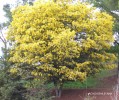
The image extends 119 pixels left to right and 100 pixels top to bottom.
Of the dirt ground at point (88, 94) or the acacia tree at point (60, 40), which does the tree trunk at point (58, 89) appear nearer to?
the acacia tree at point (60, 40)

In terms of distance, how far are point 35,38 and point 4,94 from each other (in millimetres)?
2208

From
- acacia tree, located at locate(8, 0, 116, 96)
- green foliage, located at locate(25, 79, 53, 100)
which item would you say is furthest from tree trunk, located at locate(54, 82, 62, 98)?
green foliage, located at locate(25, 79, 53, 100)

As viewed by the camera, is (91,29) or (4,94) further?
(91,29)

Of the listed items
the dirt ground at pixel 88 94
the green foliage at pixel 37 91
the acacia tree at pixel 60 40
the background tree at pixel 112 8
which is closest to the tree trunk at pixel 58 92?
the acacia tree at pixel 60 40

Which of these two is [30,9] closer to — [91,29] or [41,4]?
[41,4]

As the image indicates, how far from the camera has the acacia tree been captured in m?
12.0

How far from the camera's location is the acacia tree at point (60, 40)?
1202cm

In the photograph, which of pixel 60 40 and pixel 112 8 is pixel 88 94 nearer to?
pixel 60 40

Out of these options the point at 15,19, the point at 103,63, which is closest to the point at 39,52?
the point at 15,19

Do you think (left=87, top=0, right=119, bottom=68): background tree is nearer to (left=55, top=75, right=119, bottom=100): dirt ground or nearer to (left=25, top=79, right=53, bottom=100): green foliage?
(left=55, top=75, right=119, bottom=100): dirt ground

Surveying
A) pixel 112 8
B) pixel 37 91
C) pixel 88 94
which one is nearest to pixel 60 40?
pixel 37 91

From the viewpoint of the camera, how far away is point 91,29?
1265 centimetres

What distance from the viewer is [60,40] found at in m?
11.6

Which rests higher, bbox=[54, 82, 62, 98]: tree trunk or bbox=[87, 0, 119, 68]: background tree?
bbox=[87, 0, 119, 68]: background tree
